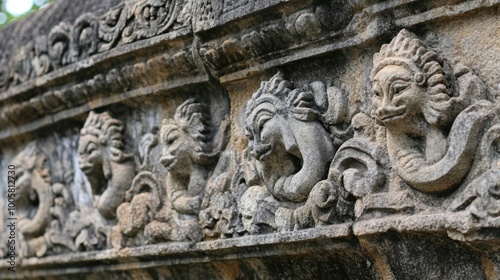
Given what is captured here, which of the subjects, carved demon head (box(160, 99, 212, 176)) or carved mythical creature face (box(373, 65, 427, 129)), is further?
carved demon head (box(160, 99, 212, 176))

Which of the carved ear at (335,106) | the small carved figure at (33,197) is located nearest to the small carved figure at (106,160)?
the small carved figure at (33,197)

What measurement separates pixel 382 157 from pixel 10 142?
324 centimetres

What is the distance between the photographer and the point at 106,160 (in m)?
5.11

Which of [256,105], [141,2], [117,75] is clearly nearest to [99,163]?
[117,75]

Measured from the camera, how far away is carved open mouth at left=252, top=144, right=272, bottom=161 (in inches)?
154

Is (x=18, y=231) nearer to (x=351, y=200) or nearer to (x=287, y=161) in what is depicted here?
(x=287, y=161)

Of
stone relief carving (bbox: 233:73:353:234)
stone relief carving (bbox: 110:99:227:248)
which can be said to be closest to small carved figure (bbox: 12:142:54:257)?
stone relief carving (bbox: 110:99:227:248)

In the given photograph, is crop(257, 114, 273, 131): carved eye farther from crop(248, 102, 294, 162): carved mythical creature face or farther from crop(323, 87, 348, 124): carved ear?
crop(323, 87, 348, 124): carved ear

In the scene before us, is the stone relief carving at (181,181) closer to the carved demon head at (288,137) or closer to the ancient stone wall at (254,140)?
the ancient stone wall at (254,140)

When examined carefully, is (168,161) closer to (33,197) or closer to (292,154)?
(292,154)

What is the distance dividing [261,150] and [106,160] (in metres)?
1.44

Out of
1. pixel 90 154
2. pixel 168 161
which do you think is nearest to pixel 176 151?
pixel 168 161

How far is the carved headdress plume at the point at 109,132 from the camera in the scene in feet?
16.5

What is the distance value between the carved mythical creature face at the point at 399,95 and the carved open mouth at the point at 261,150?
1.96ft
